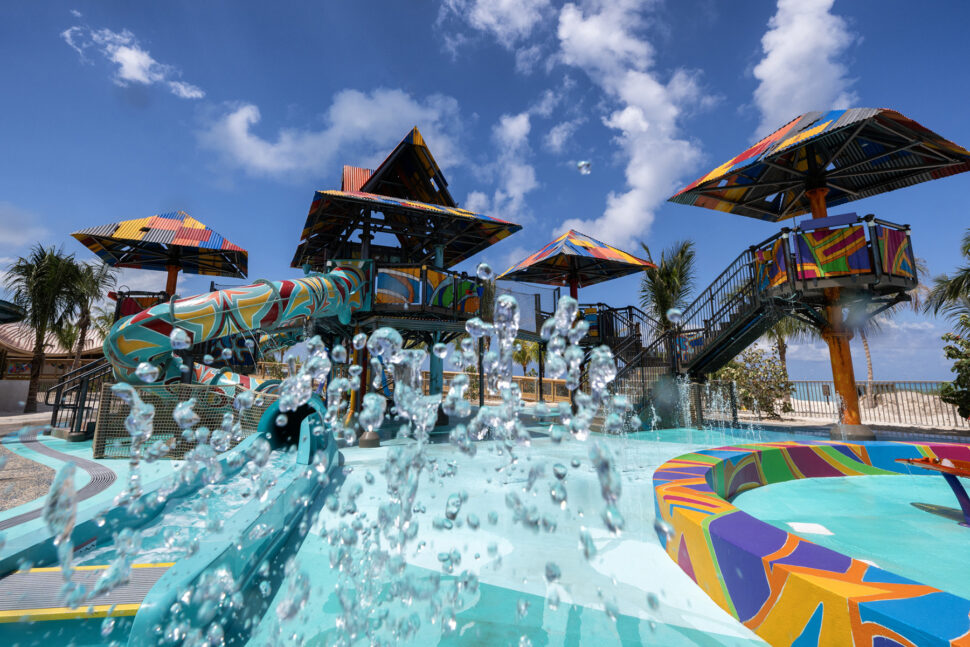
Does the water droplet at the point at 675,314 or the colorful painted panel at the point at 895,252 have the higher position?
the colorful painted panel at the point at 895,252

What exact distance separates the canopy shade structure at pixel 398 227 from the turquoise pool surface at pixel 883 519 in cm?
975

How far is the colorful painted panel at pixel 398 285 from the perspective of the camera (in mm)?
11258

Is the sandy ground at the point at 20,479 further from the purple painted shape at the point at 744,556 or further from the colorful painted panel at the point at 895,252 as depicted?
the colorful painted panel at the point at 895,252

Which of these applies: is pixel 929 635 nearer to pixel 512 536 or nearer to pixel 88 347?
pixel 512 536

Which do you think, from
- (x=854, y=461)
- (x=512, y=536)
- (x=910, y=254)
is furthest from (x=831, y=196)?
(x=512, y=536)

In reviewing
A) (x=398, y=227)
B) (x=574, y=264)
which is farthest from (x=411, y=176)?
(x=574, y=264)

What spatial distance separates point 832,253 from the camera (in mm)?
10758

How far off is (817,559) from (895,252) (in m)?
12.1

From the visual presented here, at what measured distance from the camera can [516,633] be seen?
282cm

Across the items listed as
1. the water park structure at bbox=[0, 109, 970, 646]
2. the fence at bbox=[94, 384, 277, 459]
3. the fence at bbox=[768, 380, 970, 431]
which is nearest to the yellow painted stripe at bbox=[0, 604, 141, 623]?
the water park structure at bbox=[0, 109, 970, 646]

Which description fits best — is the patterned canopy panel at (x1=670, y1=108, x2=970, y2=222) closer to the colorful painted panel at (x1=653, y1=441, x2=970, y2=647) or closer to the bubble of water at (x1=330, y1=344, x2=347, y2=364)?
the colorful painted panel at (x1=653, y1=441, x2=970, y2=647)

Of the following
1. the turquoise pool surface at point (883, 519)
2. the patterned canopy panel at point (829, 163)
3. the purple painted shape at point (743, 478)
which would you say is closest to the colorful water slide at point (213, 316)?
the purple painted shape at point (743, 478)

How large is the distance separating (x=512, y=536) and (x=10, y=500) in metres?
6.70

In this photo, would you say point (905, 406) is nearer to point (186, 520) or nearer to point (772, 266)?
point (772, 266)
